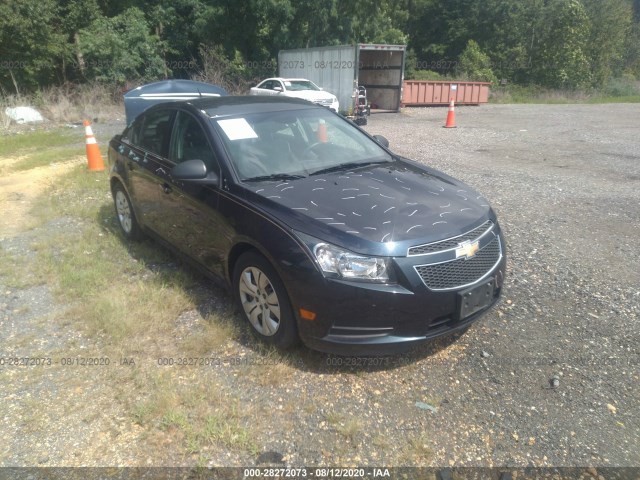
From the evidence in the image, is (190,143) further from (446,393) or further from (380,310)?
(446,393)

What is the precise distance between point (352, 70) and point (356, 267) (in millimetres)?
16038

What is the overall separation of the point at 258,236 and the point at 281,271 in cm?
33

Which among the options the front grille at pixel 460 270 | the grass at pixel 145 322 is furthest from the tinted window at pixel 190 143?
the front grille at pixel 460 270

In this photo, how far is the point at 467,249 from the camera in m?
3.06

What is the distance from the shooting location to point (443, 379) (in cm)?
311

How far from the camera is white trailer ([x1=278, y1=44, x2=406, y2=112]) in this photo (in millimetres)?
17719

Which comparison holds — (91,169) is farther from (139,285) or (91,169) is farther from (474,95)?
(474,95)

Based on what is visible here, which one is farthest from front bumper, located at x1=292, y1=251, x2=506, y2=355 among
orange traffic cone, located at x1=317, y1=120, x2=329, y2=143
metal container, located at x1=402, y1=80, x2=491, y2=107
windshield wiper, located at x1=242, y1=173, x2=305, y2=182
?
metal container, located at x1=402, y1=80, x2=491, y2=107

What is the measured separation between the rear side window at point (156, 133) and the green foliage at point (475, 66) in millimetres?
35132

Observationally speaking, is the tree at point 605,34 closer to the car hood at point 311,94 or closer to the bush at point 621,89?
the bush at point 621,89

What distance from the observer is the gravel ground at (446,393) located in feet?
8.42

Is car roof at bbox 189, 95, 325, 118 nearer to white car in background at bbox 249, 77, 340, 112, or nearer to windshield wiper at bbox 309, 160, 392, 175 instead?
windshield wiper at bbox 309, 160, 392, 175

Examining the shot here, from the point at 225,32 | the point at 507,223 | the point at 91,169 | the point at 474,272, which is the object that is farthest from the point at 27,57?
the point at 474,272

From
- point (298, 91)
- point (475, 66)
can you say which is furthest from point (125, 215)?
point (475, 66)
